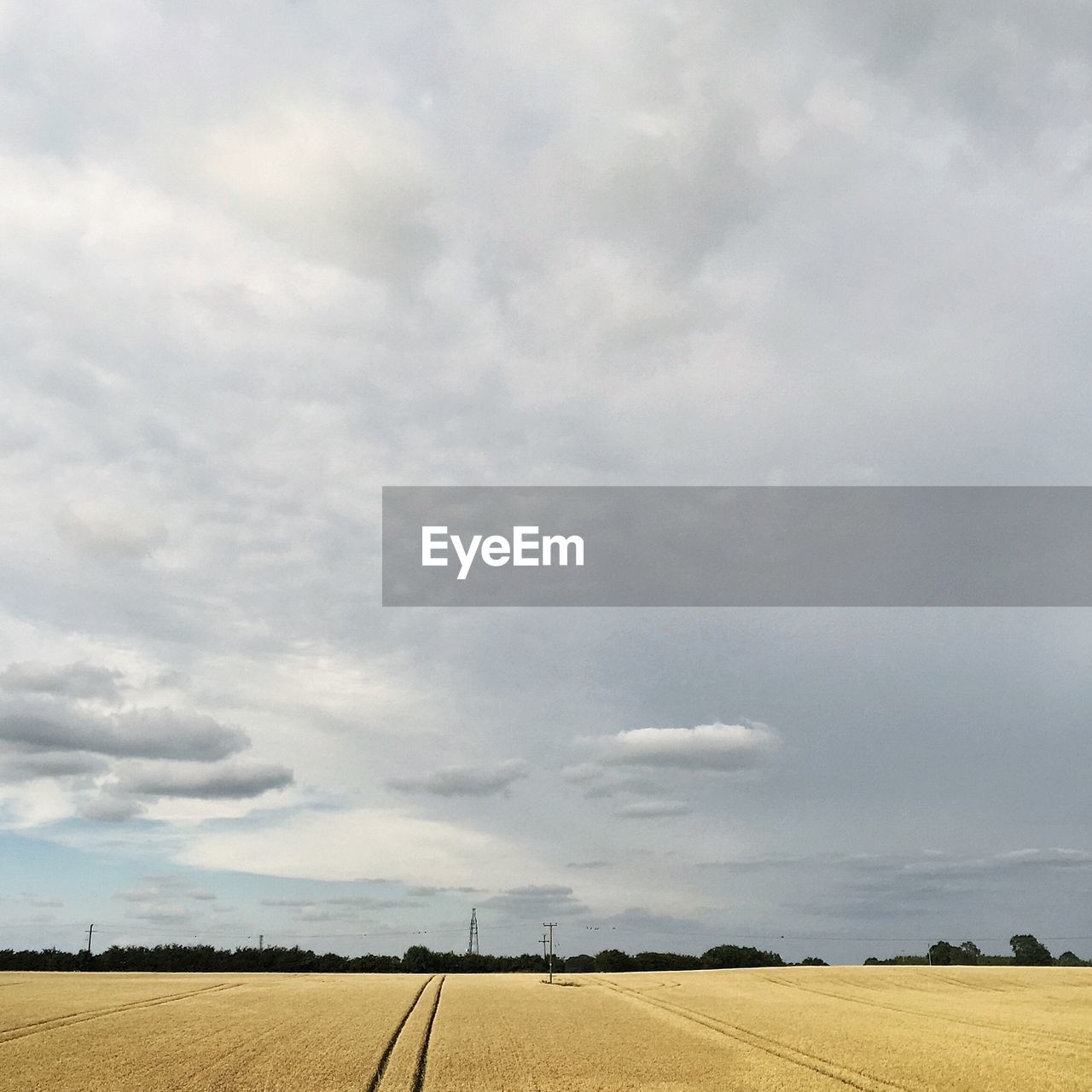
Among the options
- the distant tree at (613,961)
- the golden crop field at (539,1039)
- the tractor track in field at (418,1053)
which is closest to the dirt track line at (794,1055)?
the golden crop field at (539,1039)

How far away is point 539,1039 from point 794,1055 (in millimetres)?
14963

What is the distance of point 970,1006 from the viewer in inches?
3194

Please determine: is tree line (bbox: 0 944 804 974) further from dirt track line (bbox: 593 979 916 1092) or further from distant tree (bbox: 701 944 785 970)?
dirt track line (bbox: 593 979 916 1092)

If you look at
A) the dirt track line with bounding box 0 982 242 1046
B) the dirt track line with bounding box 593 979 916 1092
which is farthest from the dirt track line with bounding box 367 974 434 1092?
the dirt track line with bounding box 0 982 242 1046

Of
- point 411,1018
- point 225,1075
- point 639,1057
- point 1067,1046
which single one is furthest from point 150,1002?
point 1067,1046

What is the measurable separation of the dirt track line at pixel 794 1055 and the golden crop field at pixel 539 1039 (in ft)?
0.60

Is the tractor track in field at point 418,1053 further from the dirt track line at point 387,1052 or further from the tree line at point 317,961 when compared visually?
the tree line at point 317,961

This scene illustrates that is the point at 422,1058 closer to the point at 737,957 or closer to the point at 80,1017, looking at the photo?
the point at 80,1017

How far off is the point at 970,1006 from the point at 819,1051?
40.2m

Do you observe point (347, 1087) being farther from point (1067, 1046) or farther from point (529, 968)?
point (529, 968)

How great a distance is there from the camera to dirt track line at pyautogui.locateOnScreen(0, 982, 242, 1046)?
56.5 metres

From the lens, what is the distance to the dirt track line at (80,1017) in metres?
56.5

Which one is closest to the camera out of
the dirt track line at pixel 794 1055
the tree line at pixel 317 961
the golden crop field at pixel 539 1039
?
the dirt track line at pixel 794 1055

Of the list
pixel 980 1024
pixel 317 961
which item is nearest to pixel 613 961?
pixel 317 961
